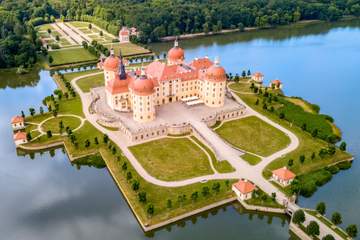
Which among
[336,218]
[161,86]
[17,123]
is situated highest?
[161,86]

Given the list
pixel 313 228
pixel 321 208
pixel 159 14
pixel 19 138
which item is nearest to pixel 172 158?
pixel 321 208

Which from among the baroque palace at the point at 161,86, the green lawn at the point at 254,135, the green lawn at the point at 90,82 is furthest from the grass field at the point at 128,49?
the green lawn at the point at 254,135

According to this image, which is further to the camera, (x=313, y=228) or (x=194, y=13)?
(x=194, y=13)

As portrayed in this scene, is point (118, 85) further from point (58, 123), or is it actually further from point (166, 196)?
point (166, 196)

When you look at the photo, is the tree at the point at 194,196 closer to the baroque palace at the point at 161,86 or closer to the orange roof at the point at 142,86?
the baroque palace at the point at 161,86

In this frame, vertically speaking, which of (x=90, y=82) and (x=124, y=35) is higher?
(x=124, y=35)

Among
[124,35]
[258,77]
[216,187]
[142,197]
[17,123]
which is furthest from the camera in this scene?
[124,35]

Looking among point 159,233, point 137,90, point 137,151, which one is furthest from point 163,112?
point 159,233

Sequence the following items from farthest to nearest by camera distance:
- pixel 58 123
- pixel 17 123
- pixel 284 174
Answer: pixel 58 123, pixel 17 123, pixel 284 174
